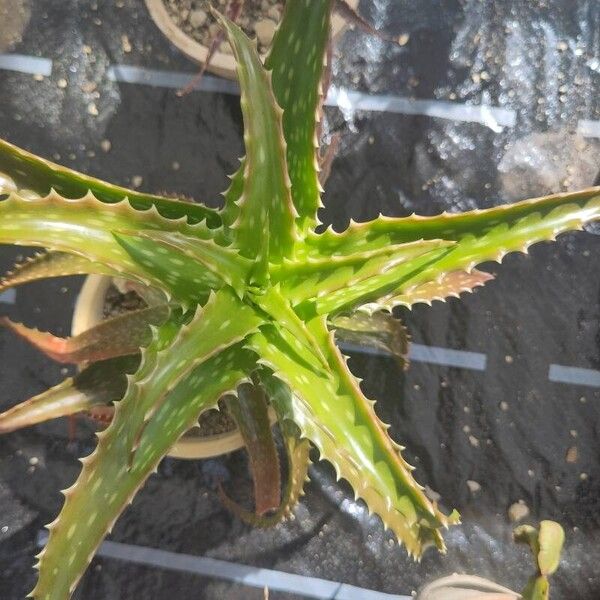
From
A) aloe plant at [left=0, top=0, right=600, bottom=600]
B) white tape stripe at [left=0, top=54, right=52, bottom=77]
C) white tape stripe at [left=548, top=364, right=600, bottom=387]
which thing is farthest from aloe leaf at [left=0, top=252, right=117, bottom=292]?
white tape stripe at [left=548, top=364, right=600, bottom=387]

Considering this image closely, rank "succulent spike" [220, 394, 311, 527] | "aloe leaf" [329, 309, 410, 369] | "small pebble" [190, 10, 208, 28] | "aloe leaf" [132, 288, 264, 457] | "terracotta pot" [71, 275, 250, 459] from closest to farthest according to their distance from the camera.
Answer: "aloe leaf" [132, 288, 264, 457] < "succulent spike" [220, 394, 311, 527] < "aloe leaf" [329, 309, 410, 369] < "terracotta pot" [71, 275, 250, 459] < "small pebble" [190, 10, 208, 28]

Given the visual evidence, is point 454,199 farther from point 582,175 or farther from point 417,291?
point 417,291

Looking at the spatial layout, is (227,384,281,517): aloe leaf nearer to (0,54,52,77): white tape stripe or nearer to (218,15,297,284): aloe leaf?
(218,15,297,284): aloe leaf

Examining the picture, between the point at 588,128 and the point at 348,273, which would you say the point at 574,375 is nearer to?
the point at 588,128

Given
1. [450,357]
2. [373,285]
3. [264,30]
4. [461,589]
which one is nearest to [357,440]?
[373,285]

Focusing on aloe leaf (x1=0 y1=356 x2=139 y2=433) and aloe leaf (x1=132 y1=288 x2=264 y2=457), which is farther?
aloe leaf (x1=0 y1=356 x2=139 y2=433)

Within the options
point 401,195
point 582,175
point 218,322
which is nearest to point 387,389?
point 401,195

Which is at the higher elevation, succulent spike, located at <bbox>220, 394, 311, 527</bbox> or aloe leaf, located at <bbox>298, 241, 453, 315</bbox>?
aloe leaf, located at <bbox>298, 241, 453, 315</bbox>
